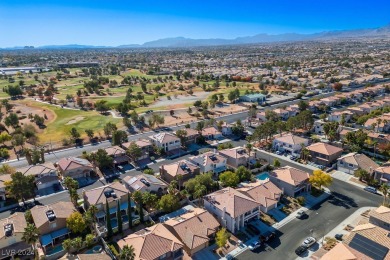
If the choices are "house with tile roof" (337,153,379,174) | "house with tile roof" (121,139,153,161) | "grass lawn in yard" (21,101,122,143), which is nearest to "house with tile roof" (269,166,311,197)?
"house with tile roof" (337,153,379,174)

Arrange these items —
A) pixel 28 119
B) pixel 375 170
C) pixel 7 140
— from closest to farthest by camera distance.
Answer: pixel 375 170 → pixel 7 140 → pixel 28 119

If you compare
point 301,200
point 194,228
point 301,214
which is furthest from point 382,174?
point 194,228

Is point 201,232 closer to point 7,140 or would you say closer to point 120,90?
point 7,140

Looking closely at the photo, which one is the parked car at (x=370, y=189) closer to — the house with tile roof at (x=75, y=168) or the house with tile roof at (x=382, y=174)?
the house with tile roof at (x=382, y=174)

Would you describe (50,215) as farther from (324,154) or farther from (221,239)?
(324,154)

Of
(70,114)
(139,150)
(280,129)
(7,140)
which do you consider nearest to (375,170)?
(280,129)

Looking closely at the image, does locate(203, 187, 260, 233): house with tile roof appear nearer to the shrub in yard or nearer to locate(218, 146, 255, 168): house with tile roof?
the shrub in yard

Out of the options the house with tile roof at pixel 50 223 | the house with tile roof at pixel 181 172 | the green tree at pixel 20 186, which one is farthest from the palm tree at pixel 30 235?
the house with tile roof at pixel 181 172
